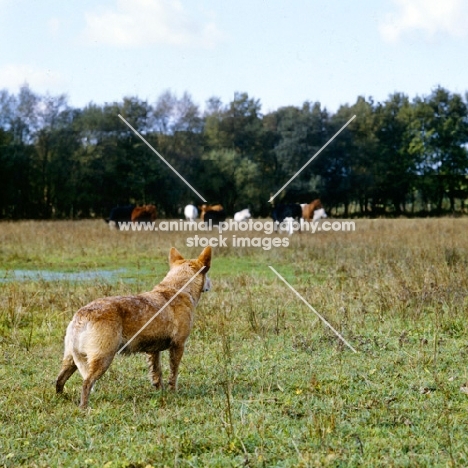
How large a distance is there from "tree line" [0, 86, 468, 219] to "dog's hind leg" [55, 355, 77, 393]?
41.4m

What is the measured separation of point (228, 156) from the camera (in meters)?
50.5

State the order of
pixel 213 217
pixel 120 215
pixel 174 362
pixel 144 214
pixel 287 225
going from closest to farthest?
pixel 174 362, pixel 287 225, pixel 213 217, pixel 120 215, pixel 144 214

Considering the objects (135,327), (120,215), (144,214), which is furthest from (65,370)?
(144,214)

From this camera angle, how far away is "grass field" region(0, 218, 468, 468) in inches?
194

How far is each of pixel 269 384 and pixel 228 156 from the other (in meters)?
44.4

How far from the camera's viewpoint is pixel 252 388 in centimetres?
666

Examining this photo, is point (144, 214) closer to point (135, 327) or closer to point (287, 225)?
point (287, 225)

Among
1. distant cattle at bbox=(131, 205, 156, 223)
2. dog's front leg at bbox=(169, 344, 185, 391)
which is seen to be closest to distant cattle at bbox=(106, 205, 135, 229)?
distant cattle at bbox=(131, 205, 156, 223)

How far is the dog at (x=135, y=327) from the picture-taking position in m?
5.93

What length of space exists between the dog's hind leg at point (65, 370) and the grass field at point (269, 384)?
127 mm

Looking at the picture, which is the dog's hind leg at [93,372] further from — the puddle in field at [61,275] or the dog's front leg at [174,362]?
the puddle in field at [61,275]

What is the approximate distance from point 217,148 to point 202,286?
45657mm

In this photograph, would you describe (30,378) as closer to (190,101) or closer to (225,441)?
(225,441)

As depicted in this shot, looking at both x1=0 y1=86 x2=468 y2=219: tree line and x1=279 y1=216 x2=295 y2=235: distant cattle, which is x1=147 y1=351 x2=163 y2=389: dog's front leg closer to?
x1=279 y1=216 x2=295 y2=235: distant cattle
